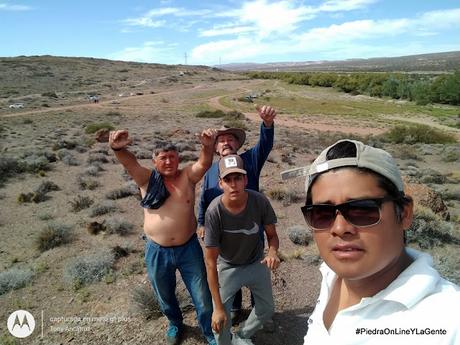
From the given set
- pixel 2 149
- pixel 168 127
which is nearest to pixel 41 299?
pixel 2 149

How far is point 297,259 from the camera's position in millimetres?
5836

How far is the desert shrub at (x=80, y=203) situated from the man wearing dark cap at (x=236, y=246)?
6.53m

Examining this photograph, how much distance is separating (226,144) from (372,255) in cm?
261

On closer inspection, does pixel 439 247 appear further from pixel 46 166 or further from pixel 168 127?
pixel 168 127

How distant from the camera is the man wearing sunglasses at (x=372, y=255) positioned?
1.15m

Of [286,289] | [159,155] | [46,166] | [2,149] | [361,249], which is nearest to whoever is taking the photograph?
[361,249]

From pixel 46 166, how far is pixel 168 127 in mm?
12788

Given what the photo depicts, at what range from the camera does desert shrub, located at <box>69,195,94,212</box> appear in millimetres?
8734

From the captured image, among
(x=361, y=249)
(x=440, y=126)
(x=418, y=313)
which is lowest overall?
(x=440, y=126)

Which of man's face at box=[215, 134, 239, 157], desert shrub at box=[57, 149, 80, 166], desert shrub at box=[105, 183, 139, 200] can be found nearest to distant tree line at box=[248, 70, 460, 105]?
desert shrub at box=[57, 149, 80, 166]

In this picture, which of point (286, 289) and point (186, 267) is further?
point (286, 289)

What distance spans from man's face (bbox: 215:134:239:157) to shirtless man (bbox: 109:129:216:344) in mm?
279

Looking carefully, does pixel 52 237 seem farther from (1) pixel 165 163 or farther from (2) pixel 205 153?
(2) pixel 205 153

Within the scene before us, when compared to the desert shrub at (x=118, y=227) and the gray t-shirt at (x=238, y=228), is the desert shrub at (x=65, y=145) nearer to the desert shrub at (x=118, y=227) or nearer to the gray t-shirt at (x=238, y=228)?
the desert shrub at (x=118, y=227)
